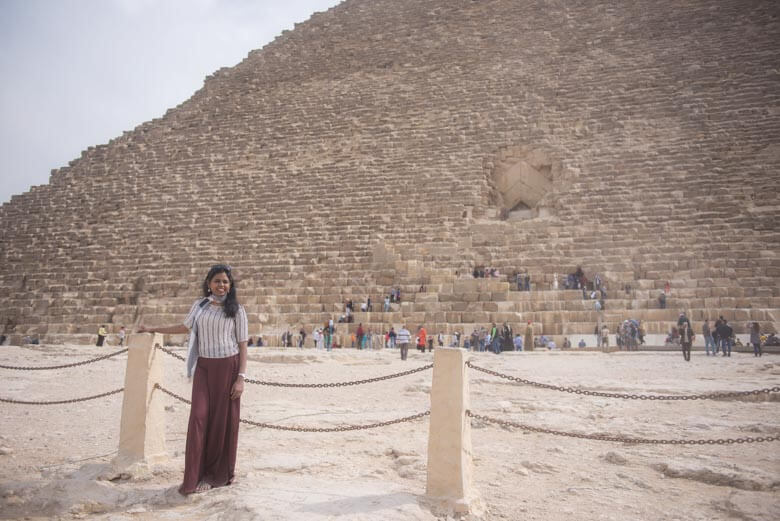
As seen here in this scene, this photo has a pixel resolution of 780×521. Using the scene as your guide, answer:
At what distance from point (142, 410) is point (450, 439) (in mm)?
1831

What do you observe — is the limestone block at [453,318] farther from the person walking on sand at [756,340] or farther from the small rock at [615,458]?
the small rock at [615,458]

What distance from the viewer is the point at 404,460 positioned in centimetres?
319

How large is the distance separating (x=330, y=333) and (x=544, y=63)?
13.1 meters

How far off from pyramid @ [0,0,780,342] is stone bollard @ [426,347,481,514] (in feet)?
27.8

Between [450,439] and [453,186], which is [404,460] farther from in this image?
[453,186]

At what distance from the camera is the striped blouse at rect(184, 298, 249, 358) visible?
2.78 meters

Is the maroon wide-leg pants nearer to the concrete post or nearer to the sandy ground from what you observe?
the sandy ground

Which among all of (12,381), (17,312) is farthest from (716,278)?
(17,312)

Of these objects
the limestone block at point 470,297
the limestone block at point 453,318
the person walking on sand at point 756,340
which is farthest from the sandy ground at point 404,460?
the limestone block at point 470,297

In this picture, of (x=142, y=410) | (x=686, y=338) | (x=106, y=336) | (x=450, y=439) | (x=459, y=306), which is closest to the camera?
(x=450, y=439)

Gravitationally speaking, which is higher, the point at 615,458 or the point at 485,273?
the point at 485,273

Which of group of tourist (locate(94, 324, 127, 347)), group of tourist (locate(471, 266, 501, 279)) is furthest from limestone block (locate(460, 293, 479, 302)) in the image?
group of tourist (locate(94, 324, 127, 347))

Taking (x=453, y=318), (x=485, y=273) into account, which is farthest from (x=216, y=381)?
(x=485, y=273)

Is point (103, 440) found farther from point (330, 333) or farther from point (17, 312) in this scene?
point (17, 312)
